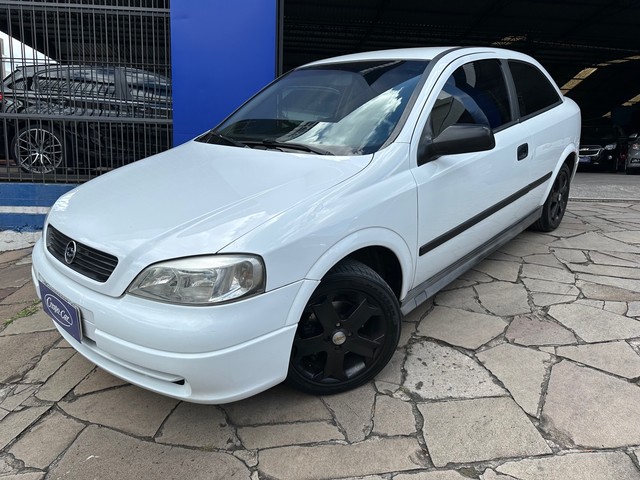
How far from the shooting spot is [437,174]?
2725 millimetres

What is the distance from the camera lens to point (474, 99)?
324 cm

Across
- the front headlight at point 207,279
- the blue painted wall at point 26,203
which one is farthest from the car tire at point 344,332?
the blue painted wall at point 26,203

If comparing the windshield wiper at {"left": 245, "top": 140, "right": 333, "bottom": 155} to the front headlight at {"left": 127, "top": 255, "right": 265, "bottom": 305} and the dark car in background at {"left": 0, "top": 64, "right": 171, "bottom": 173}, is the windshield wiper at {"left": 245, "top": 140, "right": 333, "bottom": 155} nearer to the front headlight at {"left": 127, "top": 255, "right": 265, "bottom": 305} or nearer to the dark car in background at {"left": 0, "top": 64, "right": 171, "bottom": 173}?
the front headlight at {"left": 127, "top": 255, "right": 265, "bottom": 305}

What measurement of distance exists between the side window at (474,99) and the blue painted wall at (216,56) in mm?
2494

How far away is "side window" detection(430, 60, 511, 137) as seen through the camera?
292cm

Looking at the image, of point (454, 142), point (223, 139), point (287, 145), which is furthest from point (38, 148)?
point (454, 142)

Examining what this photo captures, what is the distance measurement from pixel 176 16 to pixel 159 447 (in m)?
4.36

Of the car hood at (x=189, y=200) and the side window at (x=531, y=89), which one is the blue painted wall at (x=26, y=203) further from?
A: the side window at (x=531, y=89)

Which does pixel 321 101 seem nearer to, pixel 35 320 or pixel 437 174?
pixel 437 174

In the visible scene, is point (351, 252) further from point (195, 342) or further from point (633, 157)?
point (633, 157)

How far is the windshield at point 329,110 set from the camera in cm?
270

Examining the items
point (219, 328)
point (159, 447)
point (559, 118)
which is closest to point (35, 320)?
point (159, 447)

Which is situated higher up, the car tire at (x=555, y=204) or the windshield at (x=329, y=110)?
the windshield at (x=329, y=110)

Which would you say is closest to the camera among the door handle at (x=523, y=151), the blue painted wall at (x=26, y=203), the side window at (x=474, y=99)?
the side window at (x=474, y=99)
